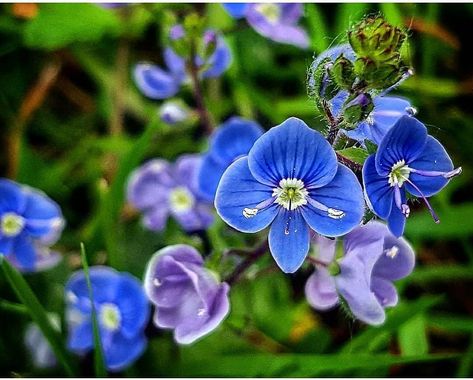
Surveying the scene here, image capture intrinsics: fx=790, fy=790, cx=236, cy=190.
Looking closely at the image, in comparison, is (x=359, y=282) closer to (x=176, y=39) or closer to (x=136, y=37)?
(x=176, y=39)

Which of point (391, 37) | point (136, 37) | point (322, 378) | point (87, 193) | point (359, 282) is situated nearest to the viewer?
point (391, 37)

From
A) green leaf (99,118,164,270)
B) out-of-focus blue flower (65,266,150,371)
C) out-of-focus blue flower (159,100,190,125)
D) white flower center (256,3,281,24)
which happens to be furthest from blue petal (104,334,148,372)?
white flower center (256,3,281,24)

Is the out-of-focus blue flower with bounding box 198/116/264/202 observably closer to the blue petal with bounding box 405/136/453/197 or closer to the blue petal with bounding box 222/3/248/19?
the blue petal with bounding box 222/3/248/19

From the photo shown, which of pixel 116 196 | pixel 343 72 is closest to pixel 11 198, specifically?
pixel 116 196

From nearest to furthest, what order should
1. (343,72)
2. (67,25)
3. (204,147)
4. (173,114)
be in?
(343,72), (173,114), (204,147), (67,25)

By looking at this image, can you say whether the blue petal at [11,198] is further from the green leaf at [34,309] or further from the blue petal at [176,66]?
the blue petal at [176,66]

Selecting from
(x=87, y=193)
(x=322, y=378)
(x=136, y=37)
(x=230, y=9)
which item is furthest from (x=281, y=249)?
(x=136, y=37)

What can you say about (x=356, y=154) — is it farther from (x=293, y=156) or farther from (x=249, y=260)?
(x=249, y=260)
